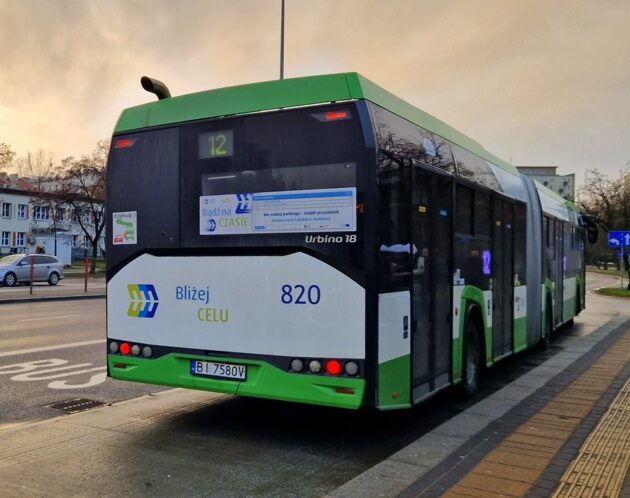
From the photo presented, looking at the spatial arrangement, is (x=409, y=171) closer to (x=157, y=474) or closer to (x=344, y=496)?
(x=344, y=496)

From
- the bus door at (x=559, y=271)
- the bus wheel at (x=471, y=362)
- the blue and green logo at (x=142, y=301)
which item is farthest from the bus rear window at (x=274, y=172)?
the bus door at (x=559, y=271)

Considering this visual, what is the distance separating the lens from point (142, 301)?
6.36 metres

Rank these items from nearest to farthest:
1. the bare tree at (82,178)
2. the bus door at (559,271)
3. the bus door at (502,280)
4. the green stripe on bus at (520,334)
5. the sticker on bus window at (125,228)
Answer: the sticker on bus window at (125,228) < the bus door at (502,280) < the green stripe on bus at (520,334) < the bus door at (559,271) < the bare tree at (82,178)

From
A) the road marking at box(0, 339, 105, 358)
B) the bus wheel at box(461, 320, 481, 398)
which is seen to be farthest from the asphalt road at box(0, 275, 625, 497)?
the road marking at box(0, 339, 105, 358)

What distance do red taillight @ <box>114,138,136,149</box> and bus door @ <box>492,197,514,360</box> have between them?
4.75 m

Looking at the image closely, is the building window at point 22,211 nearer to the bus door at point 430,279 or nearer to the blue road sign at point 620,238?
the blue road sign at point 620,238

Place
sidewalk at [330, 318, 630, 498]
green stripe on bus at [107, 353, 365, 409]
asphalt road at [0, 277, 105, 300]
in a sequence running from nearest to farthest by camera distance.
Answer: sidewalk at [330, 318, 630, 498]
green stripe on bus at [107, 353, 365, 409]
asphalt road at [0, 277, 105, 300]

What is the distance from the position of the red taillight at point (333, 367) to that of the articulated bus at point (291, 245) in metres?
0.01

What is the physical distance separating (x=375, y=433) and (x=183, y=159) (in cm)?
334

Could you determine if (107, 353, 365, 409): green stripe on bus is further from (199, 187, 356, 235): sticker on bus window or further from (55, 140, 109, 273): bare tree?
(55, 140, 109, 273): bare tree

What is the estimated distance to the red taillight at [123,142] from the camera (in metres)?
6.49

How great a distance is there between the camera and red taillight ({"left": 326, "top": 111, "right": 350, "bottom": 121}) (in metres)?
5.30

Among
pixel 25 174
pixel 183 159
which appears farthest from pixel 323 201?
pixel 25 174

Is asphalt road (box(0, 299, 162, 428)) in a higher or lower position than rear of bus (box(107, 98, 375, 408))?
lower
